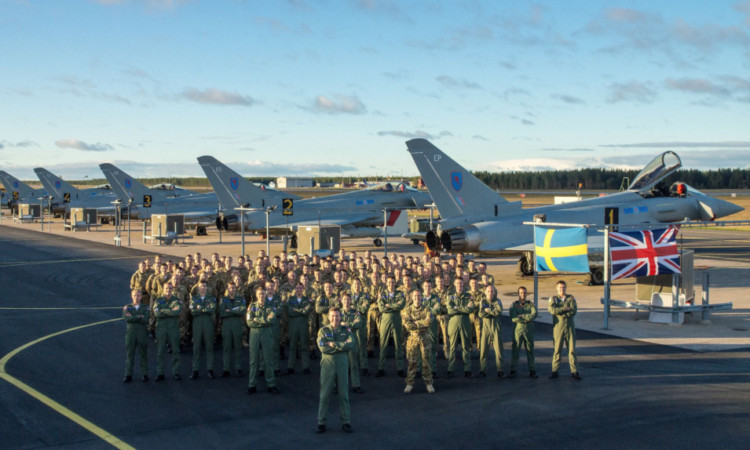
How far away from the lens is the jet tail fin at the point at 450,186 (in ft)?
77.7

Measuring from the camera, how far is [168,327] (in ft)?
40.8

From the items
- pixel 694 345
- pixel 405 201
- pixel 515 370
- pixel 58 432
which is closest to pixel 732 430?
pixel 515 370

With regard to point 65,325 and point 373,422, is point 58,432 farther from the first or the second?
point 65,325

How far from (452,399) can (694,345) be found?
6.71 m

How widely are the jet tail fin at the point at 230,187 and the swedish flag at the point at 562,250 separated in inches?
871

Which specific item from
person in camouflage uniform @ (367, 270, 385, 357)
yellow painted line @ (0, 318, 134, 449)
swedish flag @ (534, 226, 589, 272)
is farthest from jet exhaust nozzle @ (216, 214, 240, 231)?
person in camouflage uniform @ (367, 270, 385, 357)

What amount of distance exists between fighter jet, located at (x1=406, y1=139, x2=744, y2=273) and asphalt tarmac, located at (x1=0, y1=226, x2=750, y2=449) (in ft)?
26.8

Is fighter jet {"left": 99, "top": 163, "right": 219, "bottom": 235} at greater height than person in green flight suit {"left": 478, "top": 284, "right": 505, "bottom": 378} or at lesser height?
greater

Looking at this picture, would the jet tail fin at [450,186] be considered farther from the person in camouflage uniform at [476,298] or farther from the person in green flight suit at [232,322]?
the person in green flight suit at [232,322]

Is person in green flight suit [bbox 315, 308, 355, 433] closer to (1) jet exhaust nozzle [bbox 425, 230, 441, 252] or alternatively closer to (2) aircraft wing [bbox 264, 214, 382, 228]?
(1) jet exhaust nozzle [bbox 425, 230, 441, 252]

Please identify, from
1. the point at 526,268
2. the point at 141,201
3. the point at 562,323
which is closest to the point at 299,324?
the point at 562,323

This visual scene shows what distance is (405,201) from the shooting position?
41000mm

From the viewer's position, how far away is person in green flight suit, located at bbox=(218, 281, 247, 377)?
40.7 feet

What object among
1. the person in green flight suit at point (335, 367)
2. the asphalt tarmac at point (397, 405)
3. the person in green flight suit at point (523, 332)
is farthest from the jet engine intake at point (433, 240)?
the person in green flight suit at point (335, 367)
